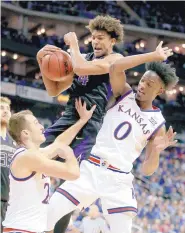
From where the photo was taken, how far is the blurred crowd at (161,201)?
12.4 m

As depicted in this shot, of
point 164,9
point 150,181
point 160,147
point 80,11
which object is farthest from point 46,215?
point 164,9

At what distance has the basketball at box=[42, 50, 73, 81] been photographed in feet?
15.2

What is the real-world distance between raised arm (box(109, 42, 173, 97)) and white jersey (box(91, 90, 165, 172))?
120 millimetres

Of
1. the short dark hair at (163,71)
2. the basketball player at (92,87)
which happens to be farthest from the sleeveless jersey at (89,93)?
the short dark hair at (163,71)

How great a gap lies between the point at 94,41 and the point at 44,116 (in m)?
20.0

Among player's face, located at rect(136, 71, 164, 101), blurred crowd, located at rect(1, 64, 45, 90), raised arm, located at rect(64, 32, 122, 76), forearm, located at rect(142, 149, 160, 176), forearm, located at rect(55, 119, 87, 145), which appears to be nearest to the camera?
raised arm, located at rect(64, 32, 122, 76)

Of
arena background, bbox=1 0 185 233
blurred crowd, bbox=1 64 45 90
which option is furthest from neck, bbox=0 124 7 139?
blurred crowd, bbox=1 64 45 90

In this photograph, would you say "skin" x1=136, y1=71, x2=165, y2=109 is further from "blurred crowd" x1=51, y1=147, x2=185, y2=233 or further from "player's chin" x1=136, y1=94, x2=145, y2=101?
"blurred crowd" x1=51, y1=147, x2=185, y2=233

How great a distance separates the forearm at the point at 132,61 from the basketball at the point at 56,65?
16.2 inches

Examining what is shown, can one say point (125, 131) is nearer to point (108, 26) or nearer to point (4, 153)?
point (108, 26)

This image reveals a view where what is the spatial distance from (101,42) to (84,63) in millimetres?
376

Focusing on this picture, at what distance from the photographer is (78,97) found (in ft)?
15.5

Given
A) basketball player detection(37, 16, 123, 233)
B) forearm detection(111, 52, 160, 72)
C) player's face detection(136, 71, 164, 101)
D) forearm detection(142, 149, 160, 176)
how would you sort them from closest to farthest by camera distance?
forearm detection(111, 52, 160, 72)
basketball player detection(37, 16, 123, 233)
player's face detection(136, 71, 164, 101)
forearm detection(142, 149, 160, 176)

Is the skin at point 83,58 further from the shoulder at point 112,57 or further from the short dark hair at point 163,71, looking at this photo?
Answer: the short dark hair at point 163,71
